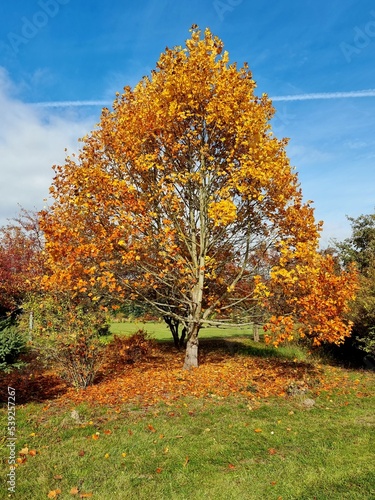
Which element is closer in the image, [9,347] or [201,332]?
[9,347]

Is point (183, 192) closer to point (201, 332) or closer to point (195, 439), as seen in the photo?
point (195, 439)

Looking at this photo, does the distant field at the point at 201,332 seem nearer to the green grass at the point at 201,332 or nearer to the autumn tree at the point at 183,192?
the green grass at the point at 201,332

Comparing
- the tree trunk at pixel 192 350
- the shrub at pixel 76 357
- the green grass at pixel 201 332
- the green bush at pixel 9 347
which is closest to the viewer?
the green bush at pixel 9 347

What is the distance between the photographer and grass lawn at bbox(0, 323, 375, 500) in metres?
4.93

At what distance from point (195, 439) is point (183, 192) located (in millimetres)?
8288

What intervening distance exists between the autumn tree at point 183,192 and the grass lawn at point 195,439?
2.15 meters

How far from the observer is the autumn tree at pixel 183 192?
33.6 feet

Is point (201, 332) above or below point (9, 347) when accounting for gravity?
below

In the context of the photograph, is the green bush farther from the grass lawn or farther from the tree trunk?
the tree trunk

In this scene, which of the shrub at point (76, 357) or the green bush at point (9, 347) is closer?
the green bush at point (9, 347)

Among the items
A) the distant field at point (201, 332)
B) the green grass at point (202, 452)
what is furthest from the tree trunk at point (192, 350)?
the distant field at point (201, 332)

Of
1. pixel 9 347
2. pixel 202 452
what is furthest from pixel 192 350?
pixel 202 452

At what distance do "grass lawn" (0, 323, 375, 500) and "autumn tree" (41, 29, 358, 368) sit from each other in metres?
2.15

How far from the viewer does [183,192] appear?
12500mm
